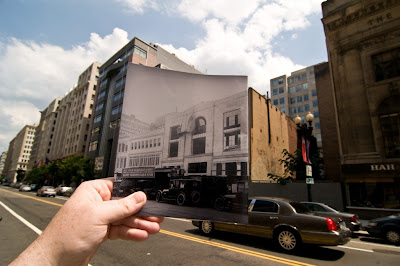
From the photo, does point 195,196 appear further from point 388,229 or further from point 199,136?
point 388,229

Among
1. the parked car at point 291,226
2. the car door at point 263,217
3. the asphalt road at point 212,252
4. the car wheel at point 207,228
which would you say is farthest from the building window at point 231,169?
the car wheel at point 207,228

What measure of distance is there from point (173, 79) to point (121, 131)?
68 centimetres

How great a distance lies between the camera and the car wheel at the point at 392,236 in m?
8.78

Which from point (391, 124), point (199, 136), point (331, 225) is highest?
point (391, 124)

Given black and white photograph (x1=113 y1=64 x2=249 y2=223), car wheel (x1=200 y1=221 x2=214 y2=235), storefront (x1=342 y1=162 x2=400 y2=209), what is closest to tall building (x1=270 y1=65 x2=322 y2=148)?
storefront (x1=342 y1=162 x2=400 y2=209)

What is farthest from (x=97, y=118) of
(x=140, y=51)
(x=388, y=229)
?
(x=388, y=229)

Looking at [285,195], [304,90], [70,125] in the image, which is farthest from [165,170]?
[70,125]

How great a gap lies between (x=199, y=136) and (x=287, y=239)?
22.9 feet

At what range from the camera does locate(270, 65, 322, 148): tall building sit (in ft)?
203

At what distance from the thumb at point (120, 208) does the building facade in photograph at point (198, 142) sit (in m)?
0.31

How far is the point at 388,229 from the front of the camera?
9039 mm

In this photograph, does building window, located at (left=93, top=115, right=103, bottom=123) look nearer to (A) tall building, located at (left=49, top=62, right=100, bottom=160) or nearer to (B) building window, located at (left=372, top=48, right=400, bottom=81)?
(A) tall building, located at (left=49, top=62, right=100, bottom=160)

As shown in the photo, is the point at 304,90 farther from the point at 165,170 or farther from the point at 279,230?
the point at 165,170

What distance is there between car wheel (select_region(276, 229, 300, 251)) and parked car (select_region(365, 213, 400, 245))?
5.25 metres
